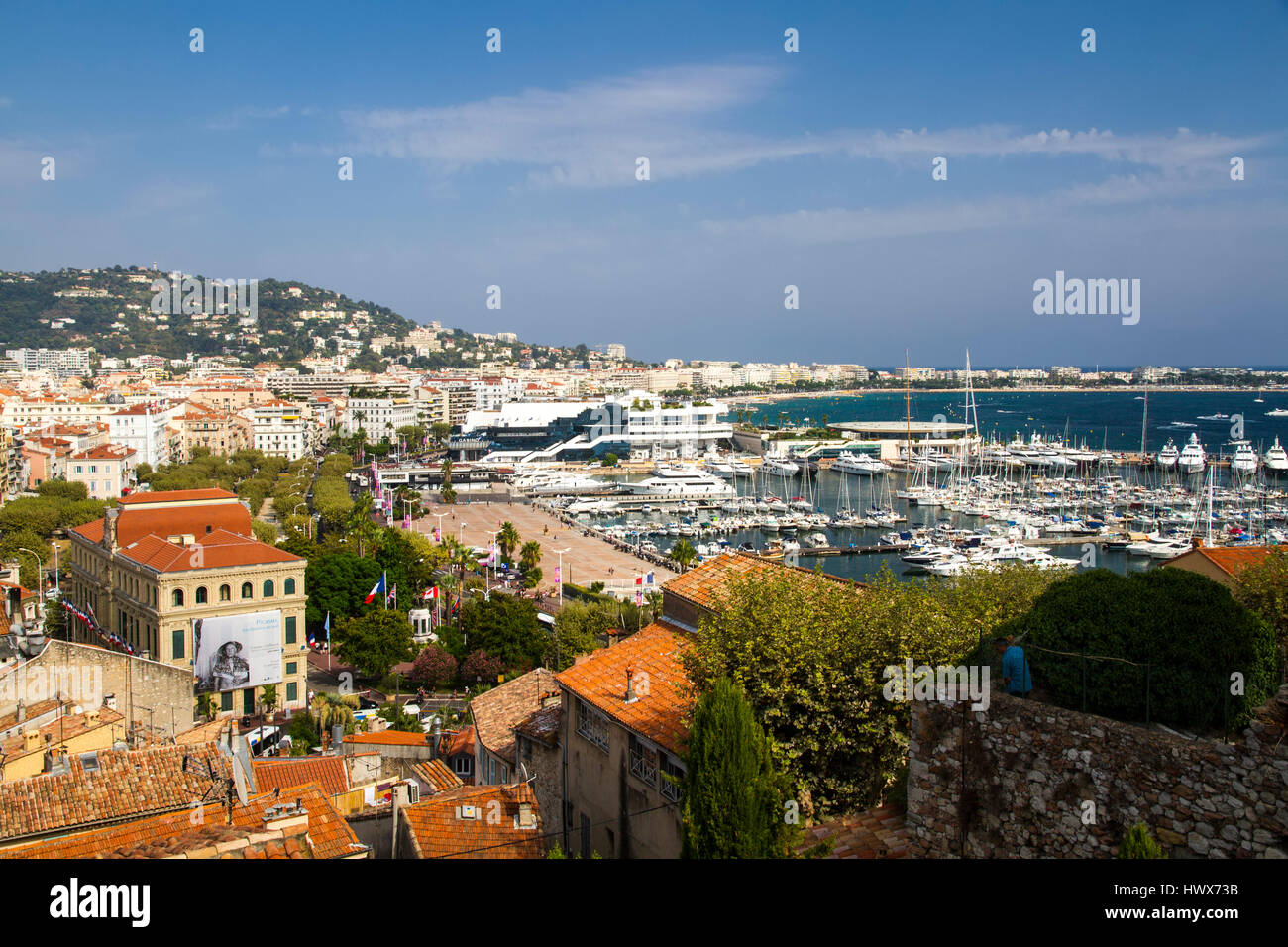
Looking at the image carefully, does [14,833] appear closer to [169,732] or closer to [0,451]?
[169,732]

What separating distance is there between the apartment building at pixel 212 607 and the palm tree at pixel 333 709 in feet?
3.94

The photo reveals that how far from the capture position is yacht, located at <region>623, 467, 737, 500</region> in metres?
59.0

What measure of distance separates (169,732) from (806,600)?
9182mm

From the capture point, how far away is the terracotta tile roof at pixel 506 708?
36.1 feet

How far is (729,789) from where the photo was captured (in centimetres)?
552

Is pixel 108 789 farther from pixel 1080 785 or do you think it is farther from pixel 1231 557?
pixel 1231 557

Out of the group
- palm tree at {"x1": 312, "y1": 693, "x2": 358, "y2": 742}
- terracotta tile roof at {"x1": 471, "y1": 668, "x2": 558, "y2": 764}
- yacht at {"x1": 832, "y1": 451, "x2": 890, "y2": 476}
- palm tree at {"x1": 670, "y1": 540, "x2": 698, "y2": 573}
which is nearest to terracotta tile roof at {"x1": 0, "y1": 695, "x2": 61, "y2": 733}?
palm tree at {"x1": 312, "y1": 693, "x2": 358, "y2": 742}

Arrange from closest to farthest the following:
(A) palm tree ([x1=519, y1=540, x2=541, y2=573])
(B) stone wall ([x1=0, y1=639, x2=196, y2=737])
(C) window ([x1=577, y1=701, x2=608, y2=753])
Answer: (C) window ([x1=577, y1=701, x2=608, y2=753]), (B) stone wall ([x1=0, y1=639, x2=196, y2=737]), (A) palm tree ([x1=519, y1=540, x2=541, y2=573])

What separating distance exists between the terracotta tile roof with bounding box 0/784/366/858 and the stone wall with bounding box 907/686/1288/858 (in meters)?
3.54

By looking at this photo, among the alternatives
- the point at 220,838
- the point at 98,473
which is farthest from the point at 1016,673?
the point at 98,473

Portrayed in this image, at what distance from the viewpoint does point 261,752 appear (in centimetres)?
1338

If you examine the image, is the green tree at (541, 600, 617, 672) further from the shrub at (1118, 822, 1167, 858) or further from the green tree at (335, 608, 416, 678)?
the shrub at (1118, 822, 1167, 858)

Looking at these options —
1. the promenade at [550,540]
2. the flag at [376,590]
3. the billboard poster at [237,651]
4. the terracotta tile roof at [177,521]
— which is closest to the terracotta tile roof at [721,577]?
the billboard poster at [237,651]

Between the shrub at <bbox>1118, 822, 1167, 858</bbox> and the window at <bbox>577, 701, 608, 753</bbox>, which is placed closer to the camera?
the shrub at <bbox>1118, 822, 1167, 858</bbox>
